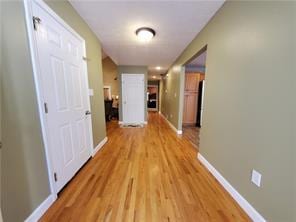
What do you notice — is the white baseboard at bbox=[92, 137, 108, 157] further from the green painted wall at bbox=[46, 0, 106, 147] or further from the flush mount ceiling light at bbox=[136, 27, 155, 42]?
the flush mount ceiling light at bbox=[136, 27, 155, 42]

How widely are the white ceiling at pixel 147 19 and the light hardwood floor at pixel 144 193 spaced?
2.44m

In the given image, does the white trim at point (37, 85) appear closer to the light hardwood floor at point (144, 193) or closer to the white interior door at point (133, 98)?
the light hardwood floor at point (144, 193)

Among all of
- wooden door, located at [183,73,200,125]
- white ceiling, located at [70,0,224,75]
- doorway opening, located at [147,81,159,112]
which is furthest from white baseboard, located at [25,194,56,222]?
doorway opening, located at [147,81,159,112]

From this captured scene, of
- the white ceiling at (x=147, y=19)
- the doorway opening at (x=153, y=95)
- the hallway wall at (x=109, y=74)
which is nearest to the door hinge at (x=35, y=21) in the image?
the white ceiling at (x=147, y=19)

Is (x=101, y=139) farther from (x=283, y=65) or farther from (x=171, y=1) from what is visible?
(x=283, y=65)

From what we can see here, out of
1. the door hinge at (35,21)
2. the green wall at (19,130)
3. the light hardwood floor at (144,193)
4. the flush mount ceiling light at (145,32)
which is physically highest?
the flush mount ceiling light at (145,32)

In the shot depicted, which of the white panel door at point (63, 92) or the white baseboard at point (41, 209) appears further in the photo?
the white panel door at point (63, 92)

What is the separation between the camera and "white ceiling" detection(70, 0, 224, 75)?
1811 millimetres

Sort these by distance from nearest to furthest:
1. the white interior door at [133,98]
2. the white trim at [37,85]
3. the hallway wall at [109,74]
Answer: the white trim at [37,85]
the white interior door at [133,98]
the hallway wall at [109,74]

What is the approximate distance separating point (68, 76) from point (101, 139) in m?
1.70

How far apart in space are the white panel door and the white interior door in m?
3.10

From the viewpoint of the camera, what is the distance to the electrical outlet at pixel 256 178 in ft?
4.00

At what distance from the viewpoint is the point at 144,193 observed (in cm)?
160

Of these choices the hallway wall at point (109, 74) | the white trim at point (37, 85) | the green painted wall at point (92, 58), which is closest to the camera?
the white trim at point (37, 85)
